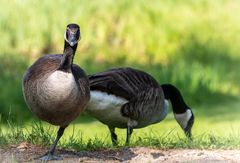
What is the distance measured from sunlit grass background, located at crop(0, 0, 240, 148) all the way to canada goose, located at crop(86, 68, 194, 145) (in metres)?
5.82

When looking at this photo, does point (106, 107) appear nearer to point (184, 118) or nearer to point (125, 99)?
point (125, 99)

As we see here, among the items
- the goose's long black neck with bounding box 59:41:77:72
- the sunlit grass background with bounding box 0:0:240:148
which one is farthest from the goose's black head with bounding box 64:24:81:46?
the sunlit grass background with bounding box 0:0:240:148

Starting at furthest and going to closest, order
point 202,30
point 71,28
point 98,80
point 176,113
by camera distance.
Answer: point 202,30, point 176,113, point 98,80, point 71,28

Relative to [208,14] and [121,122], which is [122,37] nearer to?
[208,14]

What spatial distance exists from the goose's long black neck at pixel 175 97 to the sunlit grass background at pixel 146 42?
4434mm

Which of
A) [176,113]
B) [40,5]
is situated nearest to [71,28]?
[176,113]

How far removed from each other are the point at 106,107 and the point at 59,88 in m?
2.23

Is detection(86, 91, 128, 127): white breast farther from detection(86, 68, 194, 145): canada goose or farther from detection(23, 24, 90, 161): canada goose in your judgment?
detection(23, 24, 90, 161): canada goose

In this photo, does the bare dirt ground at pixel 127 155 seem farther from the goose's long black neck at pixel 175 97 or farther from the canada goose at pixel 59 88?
the goose's long black neck at pixel 175 97

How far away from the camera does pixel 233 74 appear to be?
18.8 metres

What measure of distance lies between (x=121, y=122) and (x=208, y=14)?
11.5 m

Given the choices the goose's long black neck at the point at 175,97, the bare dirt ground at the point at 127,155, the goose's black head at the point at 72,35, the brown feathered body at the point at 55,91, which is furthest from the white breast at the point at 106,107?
the goose's black head at the point at 72,35

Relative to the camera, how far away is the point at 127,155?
8.38m

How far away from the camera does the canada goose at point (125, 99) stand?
31.7ft
